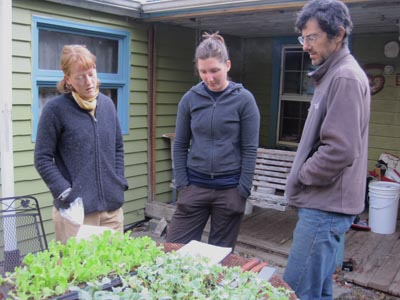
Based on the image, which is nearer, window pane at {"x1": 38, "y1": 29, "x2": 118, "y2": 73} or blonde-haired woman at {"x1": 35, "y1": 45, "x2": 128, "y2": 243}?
blonde-haired woman at {"x1": 35, "y1": 45, "x2": 128, "y2": 243}

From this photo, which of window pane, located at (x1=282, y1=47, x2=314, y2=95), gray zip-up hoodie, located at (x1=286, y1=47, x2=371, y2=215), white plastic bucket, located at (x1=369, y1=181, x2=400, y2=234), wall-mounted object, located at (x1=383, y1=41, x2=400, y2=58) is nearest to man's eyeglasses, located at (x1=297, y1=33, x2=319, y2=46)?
gray zip-up hoodie, located at (x1=286, y1=47, x2=371, y2=215)

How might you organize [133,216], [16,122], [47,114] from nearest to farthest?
[47,114]
[16,122]
[133,216]

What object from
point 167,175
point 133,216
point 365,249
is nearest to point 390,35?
point 365,249

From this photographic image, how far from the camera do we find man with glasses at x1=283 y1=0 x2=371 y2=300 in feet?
6.01

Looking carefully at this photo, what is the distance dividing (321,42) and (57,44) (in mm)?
2969

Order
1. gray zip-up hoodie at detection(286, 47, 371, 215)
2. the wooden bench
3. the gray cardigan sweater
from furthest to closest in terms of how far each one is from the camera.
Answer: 1. the wooden bench
2. the gray cardigan sweater
3. gray zip-up hoodie at detection(286, 47, 371, 215)

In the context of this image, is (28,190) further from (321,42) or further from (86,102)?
(321,42)

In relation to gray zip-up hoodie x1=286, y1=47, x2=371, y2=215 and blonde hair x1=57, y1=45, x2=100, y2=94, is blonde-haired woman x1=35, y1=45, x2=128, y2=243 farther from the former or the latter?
gray zip-up hoodie x1=286, y1=47, x2=371, y2=215

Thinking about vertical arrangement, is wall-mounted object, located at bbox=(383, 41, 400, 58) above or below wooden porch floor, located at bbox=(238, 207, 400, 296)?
above

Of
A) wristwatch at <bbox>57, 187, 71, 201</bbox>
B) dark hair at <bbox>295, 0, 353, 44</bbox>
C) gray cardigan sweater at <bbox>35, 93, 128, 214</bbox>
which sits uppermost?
dark hair at <bbox>295, 0, 353, 44</bbox>

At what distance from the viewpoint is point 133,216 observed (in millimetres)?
5105

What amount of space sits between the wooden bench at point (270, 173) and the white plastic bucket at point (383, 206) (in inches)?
39.7

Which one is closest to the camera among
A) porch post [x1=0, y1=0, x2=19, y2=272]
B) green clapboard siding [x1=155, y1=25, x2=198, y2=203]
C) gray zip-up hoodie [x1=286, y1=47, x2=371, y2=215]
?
gray zip-up hoodie [x1=286, y1=47, x2=371, y2=215]

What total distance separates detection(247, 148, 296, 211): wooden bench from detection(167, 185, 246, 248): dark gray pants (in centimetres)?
193
